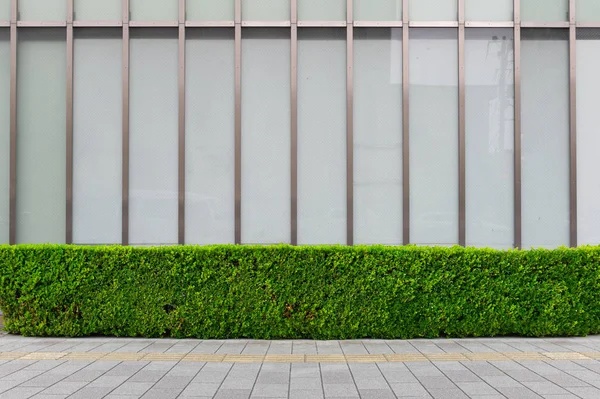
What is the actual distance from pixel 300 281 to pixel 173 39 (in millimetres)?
5061

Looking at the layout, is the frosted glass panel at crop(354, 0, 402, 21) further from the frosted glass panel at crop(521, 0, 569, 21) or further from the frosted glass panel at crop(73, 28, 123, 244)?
the frosted glass panel at crop(73, 28, 123, 244)

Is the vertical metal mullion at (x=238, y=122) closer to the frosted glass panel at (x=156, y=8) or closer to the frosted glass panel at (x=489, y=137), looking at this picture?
the frosted glass panel at (x=156, y=8)

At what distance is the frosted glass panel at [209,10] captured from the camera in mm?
10133

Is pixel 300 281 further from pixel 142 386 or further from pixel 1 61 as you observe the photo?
pixel 1 61

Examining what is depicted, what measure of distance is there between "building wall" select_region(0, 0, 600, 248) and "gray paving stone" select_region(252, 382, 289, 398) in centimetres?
396

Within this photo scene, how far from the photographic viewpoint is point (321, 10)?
10148 millimetres

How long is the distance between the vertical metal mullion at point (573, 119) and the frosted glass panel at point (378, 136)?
3.09 meters

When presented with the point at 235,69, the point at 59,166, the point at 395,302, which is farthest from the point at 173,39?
the point at 395,302

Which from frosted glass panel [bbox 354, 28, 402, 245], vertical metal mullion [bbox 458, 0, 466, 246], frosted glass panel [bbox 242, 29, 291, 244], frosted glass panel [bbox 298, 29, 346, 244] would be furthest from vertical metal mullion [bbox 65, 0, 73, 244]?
vertical metal mullion [bbox 458, 0, 466, 246]

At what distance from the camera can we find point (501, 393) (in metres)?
5.96

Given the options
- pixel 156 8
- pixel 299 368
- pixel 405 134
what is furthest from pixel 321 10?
pixel 299 368

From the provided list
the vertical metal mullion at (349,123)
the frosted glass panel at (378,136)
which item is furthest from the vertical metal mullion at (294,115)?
the frosted glass panel at (378,136)

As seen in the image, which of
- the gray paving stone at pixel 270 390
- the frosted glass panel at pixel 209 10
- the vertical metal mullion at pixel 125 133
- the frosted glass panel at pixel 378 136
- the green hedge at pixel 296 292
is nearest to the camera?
the gray paving stone at pixel 270 390

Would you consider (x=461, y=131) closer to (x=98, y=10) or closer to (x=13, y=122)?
(x=98, y=10)
